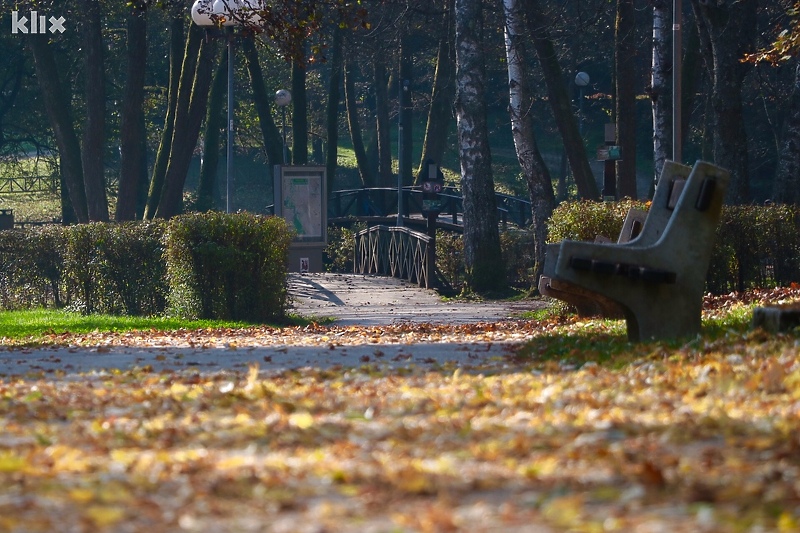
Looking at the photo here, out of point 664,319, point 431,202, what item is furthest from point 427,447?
point 431,202

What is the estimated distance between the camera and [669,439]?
5258 mm

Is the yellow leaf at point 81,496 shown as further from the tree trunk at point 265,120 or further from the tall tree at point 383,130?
the tall tree at point 383,130

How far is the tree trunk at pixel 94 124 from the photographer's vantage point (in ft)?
97.6

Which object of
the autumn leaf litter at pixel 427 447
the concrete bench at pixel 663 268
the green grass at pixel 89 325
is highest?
the concrete bench at pixel 663 268

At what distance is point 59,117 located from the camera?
3159cm

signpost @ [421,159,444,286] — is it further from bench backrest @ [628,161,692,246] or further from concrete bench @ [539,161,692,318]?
bench backrest @ [628,161,692,246]

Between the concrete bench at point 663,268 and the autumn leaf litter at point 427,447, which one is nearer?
the autumn leaf litter at point 427,447

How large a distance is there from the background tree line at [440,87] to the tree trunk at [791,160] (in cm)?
3

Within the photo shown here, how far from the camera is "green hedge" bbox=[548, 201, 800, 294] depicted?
51.7ft

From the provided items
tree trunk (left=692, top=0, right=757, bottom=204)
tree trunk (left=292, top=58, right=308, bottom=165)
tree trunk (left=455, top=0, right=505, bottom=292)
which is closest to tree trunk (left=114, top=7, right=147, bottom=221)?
tree trunk (left=292, top=58, right=308, bottom=165)

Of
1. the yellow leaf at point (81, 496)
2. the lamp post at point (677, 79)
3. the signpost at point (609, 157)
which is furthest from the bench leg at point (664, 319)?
the signpost at point (609, 157)

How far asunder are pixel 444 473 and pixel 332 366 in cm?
460

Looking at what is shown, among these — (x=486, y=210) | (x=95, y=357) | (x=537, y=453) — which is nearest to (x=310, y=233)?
(x=486, y=210)

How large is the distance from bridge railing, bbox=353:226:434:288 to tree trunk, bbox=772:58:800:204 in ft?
28.5
